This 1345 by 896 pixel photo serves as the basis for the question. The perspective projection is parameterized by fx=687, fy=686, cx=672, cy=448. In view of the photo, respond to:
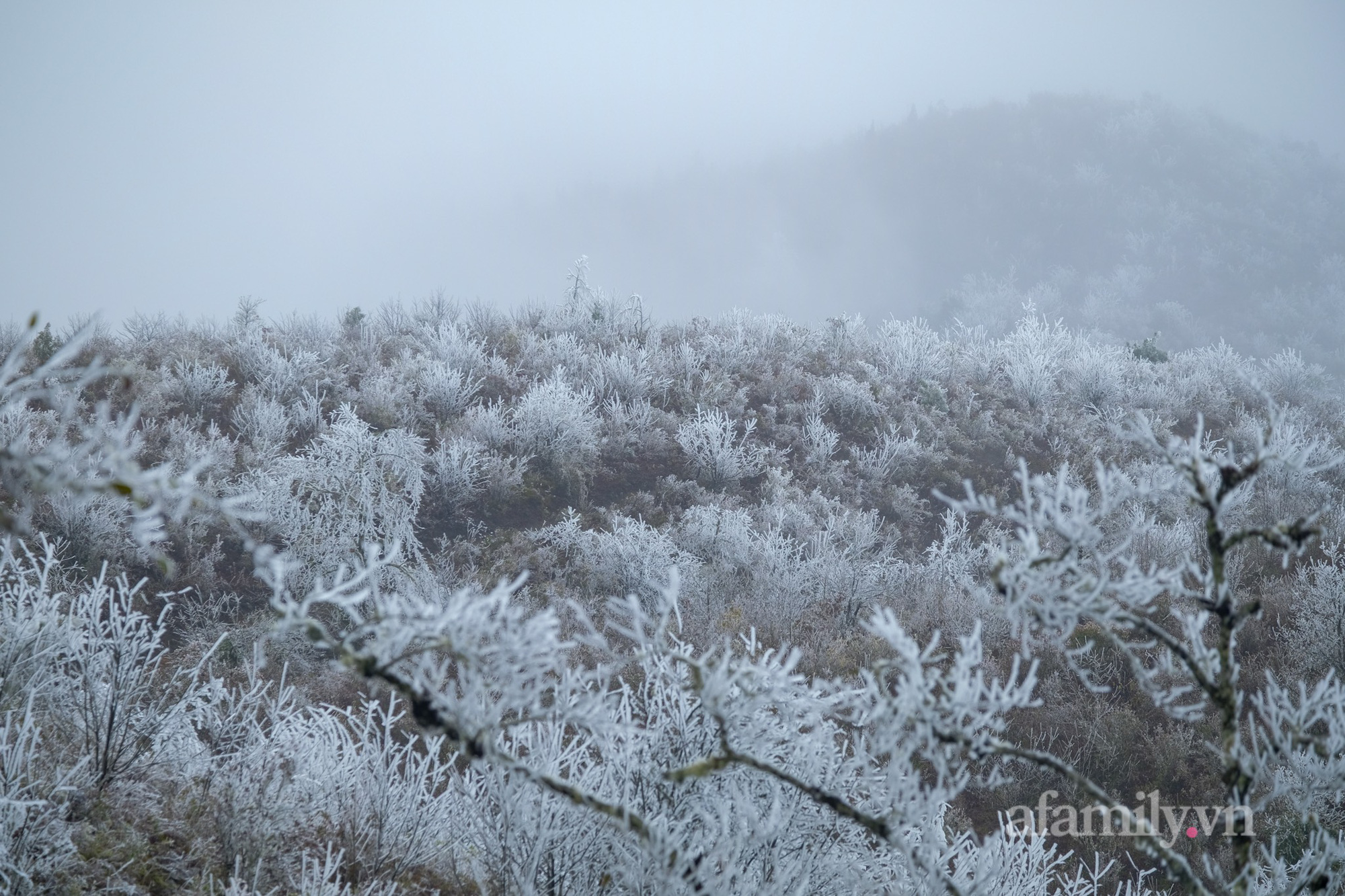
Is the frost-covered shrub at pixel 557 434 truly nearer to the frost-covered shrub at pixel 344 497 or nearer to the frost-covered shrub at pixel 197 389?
the frost-covered shrub at pixel 344 497

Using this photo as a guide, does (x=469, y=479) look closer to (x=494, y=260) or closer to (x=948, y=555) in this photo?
(x=948, y=555)

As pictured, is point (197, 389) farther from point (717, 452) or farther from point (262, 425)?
point (717, 452)

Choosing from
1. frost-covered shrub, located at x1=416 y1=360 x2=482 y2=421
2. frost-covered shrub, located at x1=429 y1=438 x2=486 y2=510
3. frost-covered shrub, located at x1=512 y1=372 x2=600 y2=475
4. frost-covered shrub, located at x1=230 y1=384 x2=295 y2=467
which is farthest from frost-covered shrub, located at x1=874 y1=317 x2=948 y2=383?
frost-covered shrub, located at x1=230 y1=384 x2=295 y2=467

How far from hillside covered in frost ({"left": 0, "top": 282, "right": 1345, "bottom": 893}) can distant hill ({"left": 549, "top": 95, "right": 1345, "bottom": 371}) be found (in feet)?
79.3

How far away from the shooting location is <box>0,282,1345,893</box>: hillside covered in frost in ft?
7.12

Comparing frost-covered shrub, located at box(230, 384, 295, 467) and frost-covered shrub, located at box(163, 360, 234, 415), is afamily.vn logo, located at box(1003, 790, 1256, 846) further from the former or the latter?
frost-covered shrub, located at box(163, 360, 234, 415)

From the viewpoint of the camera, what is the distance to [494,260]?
75688mm

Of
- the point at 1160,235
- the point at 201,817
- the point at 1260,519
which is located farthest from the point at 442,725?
the point at 1160,235

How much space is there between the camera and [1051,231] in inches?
1593

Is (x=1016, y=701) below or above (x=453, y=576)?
above

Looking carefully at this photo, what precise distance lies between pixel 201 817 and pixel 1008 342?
1393 centimetres

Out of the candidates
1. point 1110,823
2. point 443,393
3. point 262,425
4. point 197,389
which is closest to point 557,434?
point 443,393

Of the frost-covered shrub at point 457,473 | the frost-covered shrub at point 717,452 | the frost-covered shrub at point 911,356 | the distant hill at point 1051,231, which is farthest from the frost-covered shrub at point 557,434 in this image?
the distant hill at point 1051,231

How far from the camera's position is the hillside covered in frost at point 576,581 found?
217 cm
